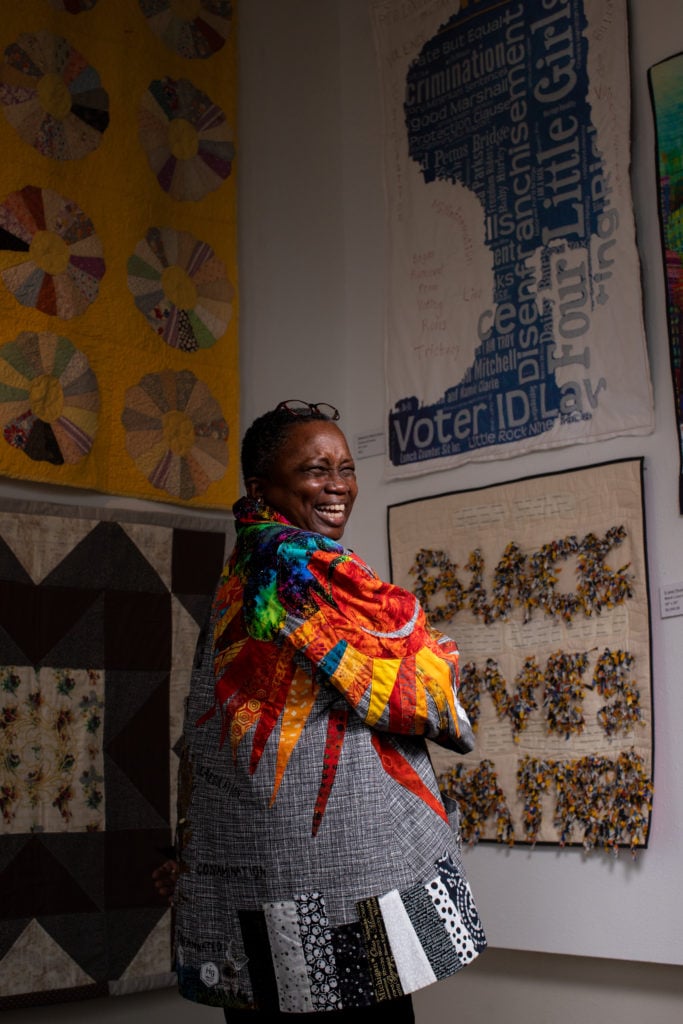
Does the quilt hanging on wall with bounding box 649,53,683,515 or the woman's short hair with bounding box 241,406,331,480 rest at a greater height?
the quilt hanging on wall with bounding box 649,53,683,515

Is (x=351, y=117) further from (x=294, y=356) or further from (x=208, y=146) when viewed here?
(x=294, y=356)

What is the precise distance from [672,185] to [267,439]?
1306 millimetres

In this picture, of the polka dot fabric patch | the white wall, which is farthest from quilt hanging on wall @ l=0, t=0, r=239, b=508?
the polka dot fabric patch

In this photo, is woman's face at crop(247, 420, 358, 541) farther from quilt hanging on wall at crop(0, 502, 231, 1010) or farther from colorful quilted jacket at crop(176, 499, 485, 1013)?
quilt hanging on wall at crop(0, 502, 231, 1010)

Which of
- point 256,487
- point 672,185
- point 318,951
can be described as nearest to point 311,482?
point 256,487

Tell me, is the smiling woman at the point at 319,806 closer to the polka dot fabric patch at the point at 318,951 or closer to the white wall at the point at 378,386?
the polka dot fabric patch at the point at 318,951

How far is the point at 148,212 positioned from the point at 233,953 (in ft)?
6.83

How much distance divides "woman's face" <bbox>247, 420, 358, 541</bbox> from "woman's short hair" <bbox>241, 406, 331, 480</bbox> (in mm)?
13

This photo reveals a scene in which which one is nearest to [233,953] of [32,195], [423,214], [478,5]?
[32,195]

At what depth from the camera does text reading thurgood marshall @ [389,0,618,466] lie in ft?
9.74

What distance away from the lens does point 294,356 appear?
3.54 m

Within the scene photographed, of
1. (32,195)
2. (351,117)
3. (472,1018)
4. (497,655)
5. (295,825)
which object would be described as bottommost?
(472,1018)

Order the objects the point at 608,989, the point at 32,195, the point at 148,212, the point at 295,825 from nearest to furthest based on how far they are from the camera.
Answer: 1. the point at 295,825
2. the point at 608,989
3. the point at 32,195
4. the point at 148,212

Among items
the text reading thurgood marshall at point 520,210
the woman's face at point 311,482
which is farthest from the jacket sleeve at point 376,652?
the text reading thurgood marshall at point 520,210
